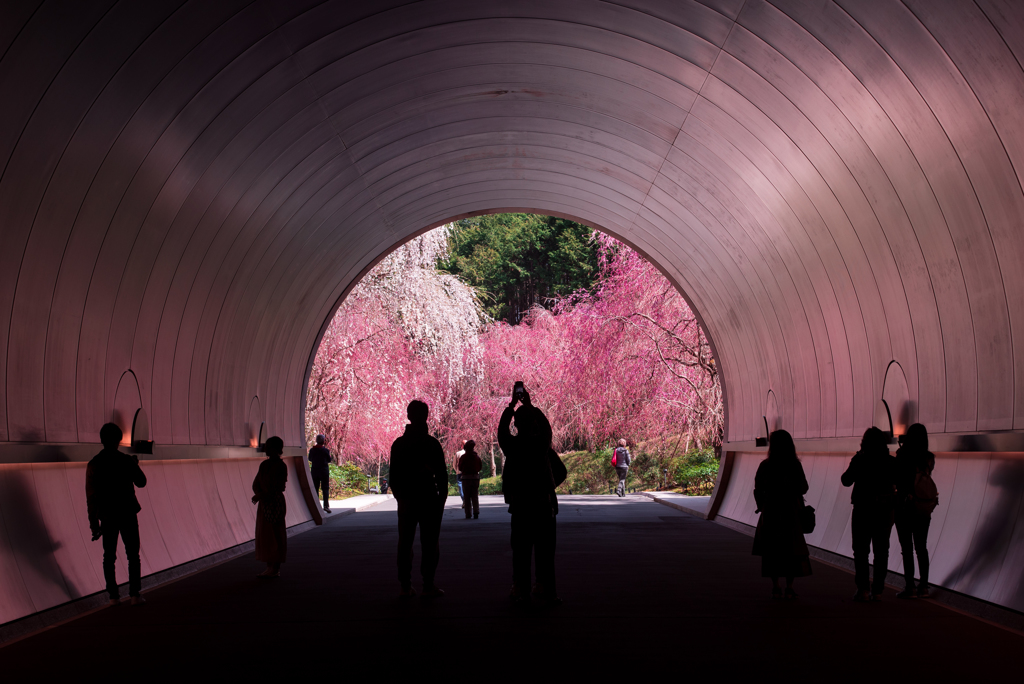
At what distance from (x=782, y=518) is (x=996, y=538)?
62.7 inches

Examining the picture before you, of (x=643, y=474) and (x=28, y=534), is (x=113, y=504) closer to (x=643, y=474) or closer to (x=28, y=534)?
(x=28, y=534)

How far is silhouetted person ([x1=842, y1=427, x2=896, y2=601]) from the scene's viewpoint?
7.55 metres

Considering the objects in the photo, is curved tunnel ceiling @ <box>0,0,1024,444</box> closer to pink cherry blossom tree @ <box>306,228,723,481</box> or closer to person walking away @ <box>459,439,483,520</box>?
person walking away @ <box>459,439,483,520</box>

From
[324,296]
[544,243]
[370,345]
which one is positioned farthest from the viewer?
[544,243]

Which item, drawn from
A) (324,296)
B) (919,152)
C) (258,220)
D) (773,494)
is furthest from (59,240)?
(324,296)

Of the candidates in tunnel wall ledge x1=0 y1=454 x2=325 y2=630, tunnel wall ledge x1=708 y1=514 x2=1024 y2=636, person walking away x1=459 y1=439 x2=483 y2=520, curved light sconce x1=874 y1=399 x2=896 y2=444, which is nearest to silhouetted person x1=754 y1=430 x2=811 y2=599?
tunnel wall ledge x1=708 y1=514 x2=1024 y2=636

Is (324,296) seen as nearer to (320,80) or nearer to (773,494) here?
(320,80)

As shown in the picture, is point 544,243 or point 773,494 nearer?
point 773,494

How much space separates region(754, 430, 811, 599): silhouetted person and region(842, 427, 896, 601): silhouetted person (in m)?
0.42

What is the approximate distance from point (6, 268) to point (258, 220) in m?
4.70

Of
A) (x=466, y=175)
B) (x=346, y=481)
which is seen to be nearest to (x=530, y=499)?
(x=466, y=175)

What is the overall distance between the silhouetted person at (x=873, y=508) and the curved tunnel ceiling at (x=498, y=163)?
876 mm

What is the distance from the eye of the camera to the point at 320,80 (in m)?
9.08

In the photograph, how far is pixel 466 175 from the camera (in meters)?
14.4
